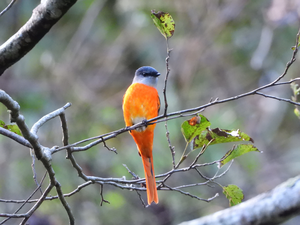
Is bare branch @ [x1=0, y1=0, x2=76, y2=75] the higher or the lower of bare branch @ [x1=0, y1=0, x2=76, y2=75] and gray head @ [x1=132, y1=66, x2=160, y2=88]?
the lower

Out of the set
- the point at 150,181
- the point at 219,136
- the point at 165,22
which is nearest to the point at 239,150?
the point at 219,136

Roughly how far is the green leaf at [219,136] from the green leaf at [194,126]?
0.03 m

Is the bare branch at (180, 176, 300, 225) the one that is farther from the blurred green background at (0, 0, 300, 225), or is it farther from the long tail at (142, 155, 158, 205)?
the blurred green background at (0, 0, 300, 225)

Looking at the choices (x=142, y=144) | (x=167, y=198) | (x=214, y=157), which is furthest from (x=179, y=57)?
(x=142, y=144)

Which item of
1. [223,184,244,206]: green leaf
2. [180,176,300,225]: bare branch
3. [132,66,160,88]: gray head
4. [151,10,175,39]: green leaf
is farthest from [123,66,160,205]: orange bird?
[180,176,300,225]: bare branch

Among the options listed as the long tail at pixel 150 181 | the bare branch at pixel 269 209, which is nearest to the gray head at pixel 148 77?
the long tail at pixel 150 181

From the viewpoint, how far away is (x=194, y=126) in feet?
7.09

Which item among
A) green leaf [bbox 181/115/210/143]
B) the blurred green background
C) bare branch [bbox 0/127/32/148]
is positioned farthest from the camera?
the blurred green background

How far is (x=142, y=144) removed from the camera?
346 centimetres

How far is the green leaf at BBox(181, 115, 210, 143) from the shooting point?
2.14m

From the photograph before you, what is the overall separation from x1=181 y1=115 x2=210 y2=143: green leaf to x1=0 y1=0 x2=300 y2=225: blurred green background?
4.33 metres

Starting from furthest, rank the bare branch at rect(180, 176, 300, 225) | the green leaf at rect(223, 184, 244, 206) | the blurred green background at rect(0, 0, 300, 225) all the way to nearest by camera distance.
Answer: the blurred green background at rect(0, 0, 300, 225), the green leaf at rect(223, 184, 244, 206), the bare branch at rect(180, 176, 300, 225)

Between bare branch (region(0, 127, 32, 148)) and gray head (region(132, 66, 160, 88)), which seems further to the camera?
gray head (region(132, 66, 160, 88))

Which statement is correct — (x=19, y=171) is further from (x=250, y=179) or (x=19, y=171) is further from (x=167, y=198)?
(x=250, y=179)
